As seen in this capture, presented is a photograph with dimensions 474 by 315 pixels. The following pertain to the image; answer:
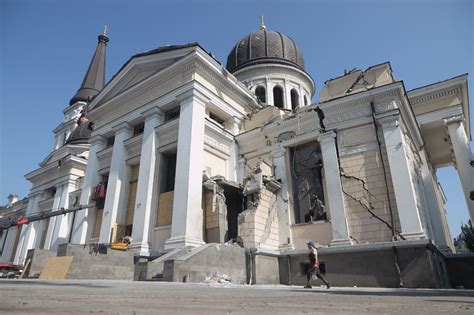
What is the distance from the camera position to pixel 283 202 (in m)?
14.2

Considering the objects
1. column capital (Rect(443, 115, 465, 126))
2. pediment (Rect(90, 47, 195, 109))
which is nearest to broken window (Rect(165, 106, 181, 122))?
pediment (Rect(90, 47, 195, 109))

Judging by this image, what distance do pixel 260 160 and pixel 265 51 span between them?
658 inches

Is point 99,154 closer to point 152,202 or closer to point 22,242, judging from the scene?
point 152,202

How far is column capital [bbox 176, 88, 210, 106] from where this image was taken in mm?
15562

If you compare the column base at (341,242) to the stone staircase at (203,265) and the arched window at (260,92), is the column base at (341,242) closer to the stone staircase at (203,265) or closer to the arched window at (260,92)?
the stone staircase at (203,265)

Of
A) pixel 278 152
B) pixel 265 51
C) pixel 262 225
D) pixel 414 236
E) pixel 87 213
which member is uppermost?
pixel 265 51

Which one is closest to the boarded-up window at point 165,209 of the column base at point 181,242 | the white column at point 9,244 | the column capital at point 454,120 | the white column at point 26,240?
the column base at point 181,242

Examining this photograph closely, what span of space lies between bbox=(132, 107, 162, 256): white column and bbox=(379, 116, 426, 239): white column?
11027 mm

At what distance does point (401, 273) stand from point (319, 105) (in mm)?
7971

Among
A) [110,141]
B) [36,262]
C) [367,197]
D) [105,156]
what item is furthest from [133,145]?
[367,197]

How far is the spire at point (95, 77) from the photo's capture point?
148 ft

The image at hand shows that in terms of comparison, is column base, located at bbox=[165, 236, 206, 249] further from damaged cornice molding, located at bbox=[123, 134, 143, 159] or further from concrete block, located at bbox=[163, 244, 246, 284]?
damaged cornice molding, located at bbox=[123, 134, 143, 159]

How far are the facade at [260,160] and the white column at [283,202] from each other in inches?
2.1

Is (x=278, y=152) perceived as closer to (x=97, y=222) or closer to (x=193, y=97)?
(x=193, y=97)
